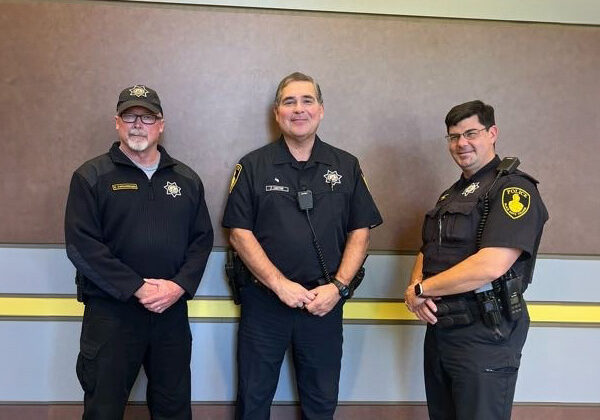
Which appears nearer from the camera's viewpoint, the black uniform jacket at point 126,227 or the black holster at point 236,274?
the black uniform jacket at point 126,227

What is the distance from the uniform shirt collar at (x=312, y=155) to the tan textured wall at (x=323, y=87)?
242 mm

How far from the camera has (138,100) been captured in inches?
74.0

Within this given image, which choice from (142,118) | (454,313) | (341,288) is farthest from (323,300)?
(142,118)

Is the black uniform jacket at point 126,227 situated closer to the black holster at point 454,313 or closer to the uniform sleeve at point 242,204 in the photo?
the uniform sleeve at point 242,204

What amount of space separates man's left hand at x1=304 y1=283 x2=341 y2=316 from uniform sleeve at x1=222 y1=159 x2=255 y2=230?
16.0 inches

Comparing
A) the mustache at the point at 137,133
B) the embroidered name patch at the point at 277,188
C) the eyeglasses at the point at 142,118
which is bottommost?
the embroidered name patch at the point at 277,188

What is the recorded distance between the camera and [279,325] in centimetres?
200

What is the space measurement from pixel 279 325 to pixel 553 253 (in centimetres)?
151

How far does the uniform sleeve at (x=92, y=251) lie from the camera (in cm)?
176

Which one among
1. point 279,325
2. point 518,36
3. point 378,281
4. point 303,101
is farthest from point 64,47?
point 518,36

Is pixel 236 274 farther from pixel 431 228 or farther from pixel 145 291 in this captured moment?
pixel 431 228

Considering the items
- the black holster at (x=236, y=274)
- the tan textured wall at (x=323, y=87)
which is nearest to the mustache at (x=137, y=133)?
the tan textured wall at (x=323, y=87)

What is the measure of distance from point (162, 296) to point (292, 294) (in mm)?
515

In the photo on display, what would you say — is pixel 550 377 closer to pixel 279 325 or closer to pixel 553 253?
pixel 553 253
